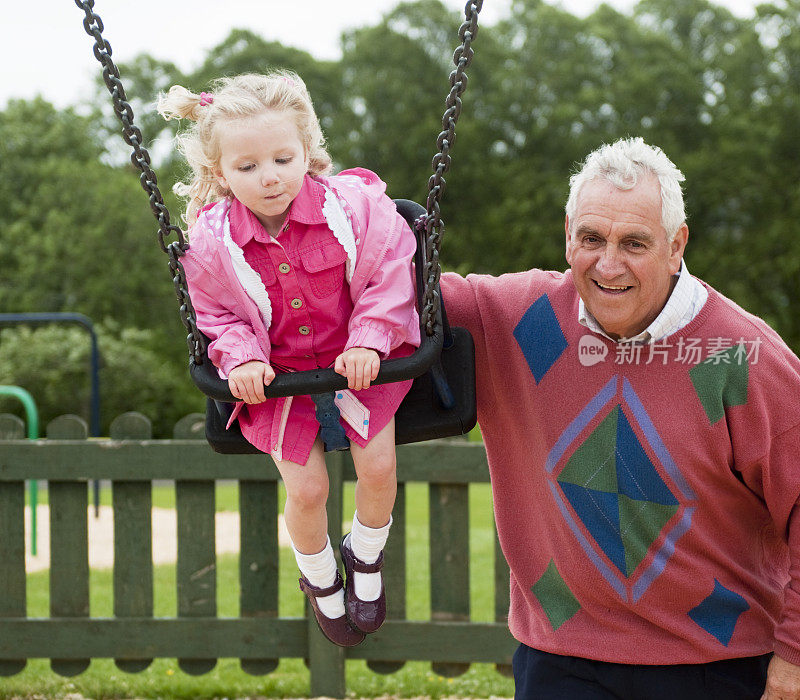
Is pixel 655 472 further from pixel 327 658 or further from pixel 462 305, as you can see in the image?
pixel 327 658

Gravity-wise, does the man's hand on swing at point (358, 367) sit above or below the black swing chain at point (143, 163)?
below

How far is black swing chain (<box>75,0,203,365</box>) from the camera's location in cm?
205

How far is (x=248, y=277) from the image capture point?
2.15 m

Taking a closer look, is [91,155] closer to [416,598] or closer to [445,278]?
[416,598]

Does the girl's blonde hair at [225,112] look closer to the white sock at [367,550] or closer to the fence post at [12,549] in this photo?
the white sock at [367,550]

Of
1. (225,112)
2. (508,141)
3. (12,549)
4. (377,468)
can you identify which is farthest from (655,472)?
(508,141)

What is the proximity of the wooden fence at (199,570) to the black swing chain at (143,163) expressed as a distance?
7.12 feet

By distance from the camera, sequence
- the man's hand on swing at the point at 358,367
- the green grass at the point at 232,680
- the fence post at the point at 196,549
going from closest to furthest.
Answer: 1. the man's hand on swing at the point at 358,367
2. the fence post at the point at 196,549
3. the green grass at the point at 232,680

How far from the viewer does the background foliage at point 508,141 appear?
64.9 ft

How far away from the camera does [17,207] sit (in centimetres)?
2175

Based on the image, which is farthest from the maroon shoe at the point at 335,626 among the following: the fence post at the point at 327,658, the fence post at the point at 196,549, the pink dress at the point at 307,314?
the fence post at the point at 196,549

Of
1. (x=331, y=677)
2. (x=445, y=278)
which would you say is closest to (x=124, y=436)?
(x=331, y=677)

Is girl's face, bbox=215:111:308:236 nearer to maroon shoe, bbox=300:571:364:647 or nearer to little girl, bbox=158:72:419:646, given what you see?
little girl, bbox=158:72:419:646

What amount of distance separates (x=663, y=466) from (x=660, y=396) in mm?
159
